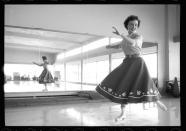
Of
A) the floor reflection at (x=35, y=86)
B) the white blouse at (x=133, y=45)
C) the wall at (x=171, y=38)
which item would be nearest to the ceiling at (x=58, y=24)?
the floor reflection at (x=35, y=86)

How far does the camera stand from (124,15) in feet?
16.9

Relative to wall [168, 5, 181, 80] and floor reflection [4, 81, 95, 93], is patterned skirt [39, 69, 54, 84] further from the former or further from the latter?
wall [168, 5, 181, 80]

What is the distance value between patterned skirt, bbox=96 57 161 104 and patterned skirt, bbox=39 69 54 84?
275 centimetres

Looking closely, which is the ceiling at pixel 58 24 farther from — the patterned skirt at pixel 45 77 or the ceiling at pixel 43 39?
the patterned skirt at pixel 45 77

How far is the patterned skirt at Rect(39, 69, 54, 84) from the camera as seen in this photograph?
4367 mm

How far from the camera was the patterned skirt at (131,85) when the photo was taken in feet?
5.80

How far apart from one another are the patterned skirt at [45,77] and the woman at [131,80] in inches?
106

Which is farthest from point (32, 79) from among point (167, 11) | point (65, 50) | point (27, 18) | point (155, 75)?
point (167, 11)

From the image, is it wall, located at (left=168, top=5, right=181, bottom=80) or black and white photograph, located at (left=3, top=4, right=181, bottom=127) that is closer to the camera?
black and white photograph, located at (left=3, top=4, right=181, bottom=127)

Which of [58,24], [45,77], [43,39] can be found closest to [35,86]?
[45,77]

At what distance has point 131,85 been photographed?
1.81m

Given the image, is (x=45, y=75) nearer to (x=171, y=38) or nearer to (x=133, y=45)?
(x=133, y=45)

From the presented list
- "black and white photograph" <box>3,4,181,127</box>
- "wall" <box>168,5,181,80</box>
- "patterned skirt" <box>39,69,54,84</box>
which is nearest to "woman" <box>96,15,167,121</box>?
"black and white photograph" <box>3,4,181,127</box>

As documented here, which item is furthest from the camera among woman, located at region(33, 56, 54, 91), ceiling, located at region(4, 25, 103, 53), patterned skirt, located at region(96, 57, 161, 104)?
woman, located at region(33, 56, 54, 91)
